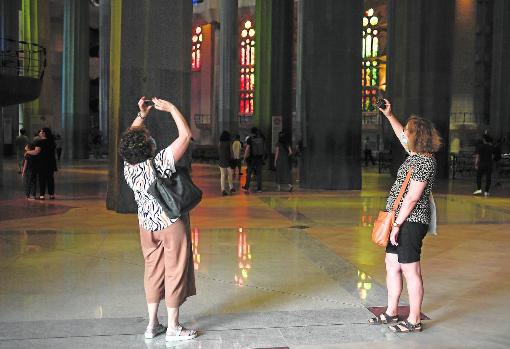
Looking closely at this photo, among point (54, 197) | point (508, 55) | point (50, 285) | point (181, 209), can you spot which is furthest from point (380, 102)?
point (508, 55)

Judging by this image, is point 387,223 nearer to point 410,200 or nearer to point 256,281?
point 410,200

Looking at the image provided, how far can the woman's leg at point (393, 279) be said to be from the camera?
19.3ft

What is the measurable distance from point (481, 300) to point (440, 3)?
22086mm

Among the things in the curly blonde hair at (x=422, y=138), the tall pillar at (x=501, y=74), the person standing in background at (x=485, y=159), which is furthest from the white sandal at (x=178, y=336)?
the tall pillar at (x=501, y=74)

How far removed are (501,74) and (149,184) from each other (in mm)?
38950

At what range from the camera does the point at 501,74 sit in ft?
134

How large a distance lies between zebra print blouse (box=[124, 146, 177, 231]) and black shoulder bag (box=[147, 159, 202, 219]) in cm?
4

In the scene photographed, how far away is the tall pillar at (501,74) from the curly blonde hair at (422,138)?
119 ft

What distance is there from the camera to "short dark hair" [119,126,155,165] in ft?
17.4

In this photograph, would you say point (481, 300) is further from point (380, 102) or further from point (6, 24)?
point (6, 24)

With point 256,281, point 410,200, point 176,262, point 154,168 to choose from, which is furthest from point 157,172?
point 256,281

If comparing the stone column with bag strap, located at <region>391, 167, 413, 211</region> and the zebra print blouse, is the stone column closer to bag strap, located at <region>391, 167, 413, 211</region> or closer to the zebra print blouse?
bag strap, located at <region>391, 167, 413, 211</region>

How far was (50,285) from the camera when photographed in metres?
7.50

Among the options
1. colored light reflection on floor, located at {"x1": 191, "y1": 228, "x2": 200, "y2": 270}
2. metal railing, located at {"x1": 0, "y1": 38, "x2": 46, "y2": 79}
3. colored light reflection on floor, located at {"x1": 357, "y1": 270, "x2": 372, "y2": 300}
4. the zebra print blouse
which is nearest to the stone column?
metal railing, located at {"x1": 0, "y1": 38, "x2": 46, "y2": 79}
